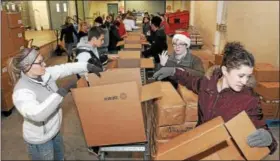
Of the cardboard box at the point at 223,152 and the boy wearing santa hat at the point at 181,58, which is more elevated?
the boy wearing santa hat at the point at 181,58

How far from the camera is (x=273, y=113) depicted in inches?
116

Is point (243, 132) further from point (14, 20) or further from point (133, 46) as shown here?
point (14, 20)

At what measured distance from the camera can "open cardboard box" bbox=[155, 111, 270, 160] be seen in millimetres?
915

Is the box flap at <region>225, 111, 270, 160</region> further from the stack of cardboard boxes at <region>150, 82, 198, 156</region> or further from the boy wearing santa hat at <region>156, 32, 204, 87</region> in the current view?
the boy wearing santa hat at <region>156, 32, 204, 87</region>

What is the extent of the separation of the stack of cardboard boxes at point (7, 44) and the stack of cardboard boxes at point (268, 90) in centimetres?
324

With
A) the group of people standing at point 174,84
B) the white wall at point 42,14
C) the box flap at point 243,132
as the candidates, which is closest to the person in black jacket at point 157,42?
the group of people standing at point 174,84

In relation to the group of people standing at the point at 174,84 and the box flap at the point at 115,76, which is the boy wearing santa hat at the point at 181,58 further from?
the box flap at the point at 115,76

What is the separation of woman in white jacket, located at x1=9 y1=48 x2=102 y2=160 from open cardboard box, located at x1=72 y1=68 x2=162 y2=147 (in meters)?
0.15

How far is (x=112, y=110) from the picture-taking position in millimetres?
1497

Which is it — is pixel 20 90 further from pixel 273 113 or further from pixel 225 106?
pixel 273 113

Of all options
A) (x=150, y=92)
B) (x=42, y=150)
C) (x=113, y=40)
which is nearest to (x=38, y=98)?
(x=42, y=150)

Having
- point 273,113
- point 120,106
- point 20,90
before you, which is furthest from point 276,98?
point 20,90

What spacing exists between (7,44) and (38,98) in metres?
2.31

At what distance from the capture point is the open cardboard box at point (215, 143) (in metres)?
0.92
